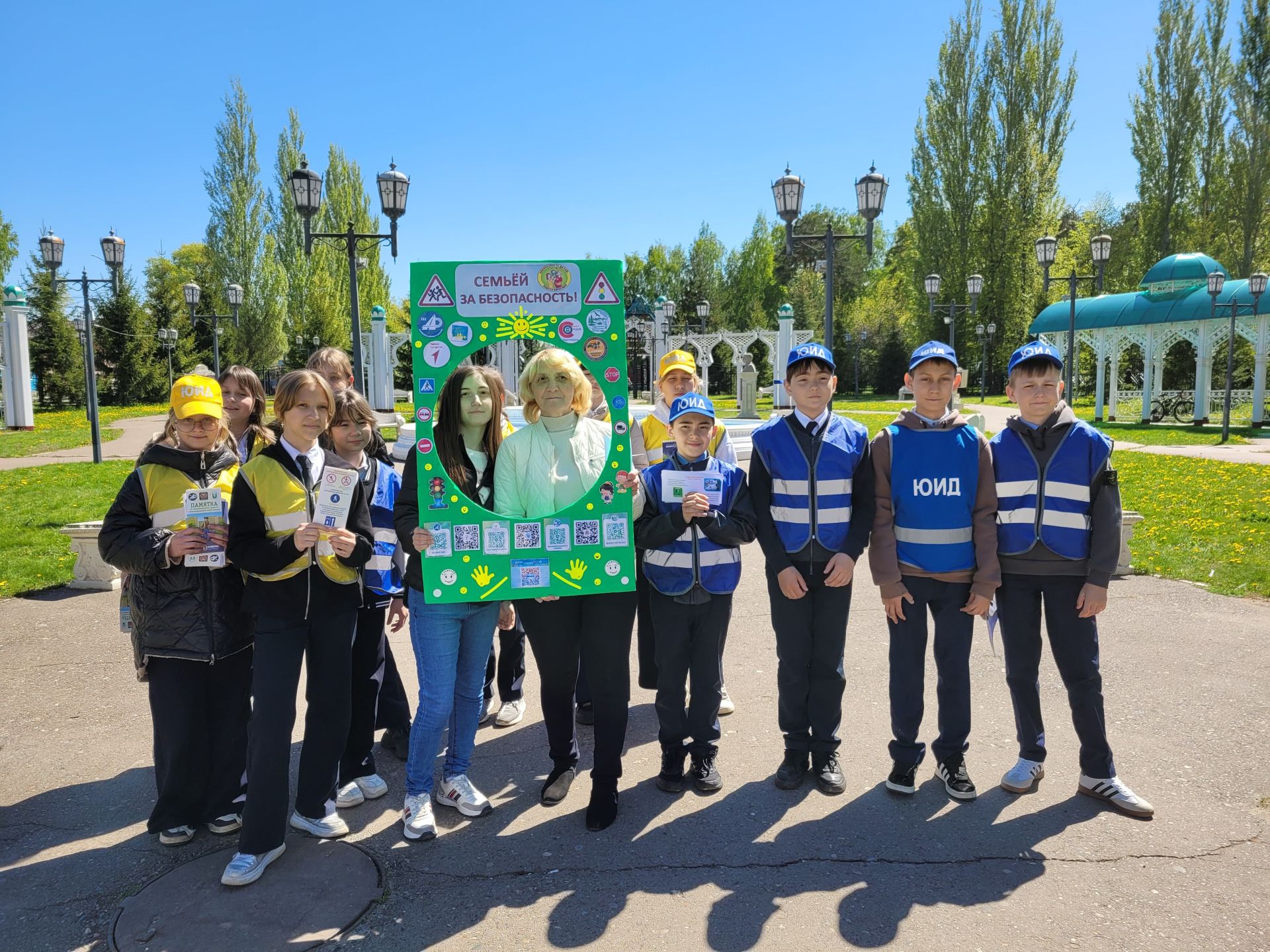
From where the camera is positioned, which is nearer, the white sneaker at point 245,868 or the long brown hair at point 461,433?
the white sneaker at point 245,868

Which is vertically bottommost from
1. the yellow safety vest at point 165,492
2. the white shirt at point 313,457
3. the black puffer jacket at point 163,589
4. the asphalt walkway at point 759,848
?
the asphalt walkway at point 759,848

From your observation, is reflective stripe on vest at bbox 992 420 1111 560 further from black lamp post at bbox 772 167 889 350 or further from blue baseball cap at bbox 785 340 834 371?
black lamp post at bbox 772 167 889 350

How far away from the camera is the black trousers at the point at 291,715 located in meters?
3.10

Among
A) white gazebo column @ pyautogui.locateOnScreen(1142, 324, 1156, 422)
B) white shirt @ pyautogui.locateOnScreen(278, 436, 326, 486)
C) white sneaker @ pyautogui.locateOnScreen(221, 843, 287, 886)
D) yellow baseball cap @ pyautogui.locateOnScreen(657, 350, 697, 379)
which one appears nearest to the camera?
white sneaker @ pyautogui.locateOnScreen(221, 843, 287, 886)

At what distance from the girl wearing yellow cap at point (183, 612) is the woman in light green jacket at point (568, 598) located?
1211 millimetres

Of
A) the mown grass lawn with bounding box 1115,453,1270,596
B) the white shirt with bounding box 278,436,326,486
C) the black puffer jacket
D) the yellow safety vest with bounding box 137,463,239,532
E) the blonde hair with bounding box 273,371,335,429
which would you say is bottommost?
the mown grass lawn with bounding box 1115,453,1270,596

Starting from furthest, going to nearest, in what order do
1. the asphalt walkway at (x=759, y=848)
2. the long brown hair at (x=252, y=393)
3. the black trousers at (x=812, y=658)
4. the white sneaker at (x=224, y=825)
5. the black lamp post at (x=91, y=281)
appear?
the black lamp post at (x=91, y=281), the long brown hair at (x=252, y=393), the black trousers at (x=812, y=658), the white sneaker at (x=224, y=825), the asphalt walkway at (x=759, y=848)

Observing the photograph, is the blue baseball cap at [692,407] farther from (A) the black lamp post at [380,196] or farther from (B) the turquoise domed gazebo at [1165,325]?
(B) the turquoise domed gazebo at [1165,325]

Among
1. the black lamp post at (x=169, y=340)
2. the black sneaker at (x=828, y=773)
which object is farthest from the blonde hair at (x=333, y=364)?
the black lamp post at (x=169, y=340)

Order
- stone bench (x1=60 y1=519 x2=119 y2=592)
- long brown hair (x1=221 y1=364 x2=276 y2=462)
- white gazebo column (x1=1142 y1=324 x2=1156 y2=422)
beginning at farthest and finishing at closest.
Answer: white gazebo column (x1=1142 y1=324 x2=1156 y2=422) < stone bench (x1=60 y1=519 x2=119 y2=592) < long brown hair (x1=221 y1=364 x2=276 y2=462)

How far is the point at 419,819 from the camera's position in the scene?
337cm

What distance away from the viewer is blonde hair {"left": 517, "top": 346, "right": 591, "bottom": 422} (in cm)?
335

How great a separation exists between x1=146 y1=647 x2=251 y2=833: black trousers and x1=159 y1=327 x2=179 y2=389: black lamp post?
4278cm

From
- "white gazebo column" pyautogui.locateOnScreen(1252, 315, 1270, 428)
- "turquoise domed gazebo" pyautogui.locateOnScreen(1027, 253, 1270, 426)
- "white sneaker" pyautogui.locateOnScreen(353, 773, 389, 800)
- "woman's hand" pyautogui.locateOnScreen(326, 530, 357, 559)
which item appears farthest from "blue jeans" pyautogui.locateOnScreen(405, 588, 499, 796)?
"white gazebo column" pyautogui.locateOnScreen(1252, 315, 1270, 428)
